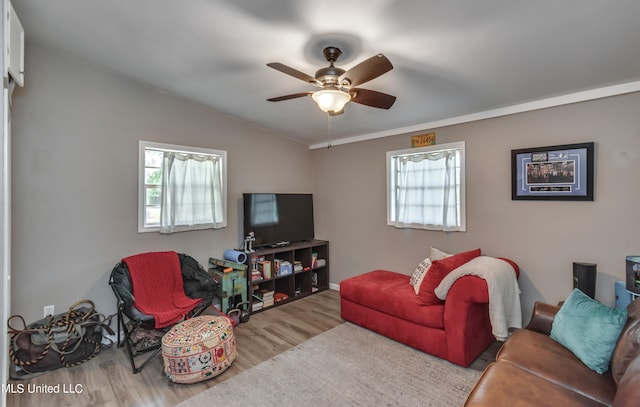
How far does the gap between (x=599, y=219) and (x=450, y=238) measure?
4.21 feet

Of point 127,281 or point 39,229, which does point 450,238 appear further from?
point 39,229

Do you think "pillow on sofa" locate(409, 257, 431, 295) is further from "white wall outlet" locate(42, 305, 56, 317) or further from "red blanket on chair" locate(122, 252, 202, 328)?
"white wall outlet" locate(42, 305, 56, 317)

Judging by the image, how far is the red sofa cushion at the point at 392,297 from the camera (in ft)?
8.65

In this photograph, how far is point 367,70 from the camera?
185cm

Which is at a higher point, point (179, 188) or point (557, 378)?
point (179, 188)

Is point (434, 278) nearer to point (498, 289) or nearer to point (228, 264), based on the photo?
A: point (498, 289)

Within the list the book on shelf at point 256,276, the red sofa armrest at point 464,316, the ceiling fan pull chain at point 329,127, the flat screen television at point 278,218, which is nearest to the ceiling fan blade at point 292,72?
the ceiling fan pull chain at point 329,127

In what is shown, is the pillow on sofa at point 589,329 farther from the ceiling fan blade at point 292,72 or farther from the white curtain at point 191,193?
the white curtain at point 191,193

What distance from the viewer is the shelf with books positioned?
3.83 meters

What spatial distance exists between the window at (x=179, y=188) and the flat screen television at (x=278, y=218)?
0.39 meters

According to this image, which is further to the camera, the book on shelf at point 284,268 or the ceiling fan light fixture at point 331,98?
the book on shelf at point 284,268

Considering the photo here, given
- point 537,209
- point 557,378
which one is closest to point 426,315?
point 557,378

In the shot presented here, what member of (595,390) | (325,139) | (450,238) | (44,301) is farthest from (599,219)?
(44,301)

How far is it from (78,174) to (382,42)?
9.96 feet
